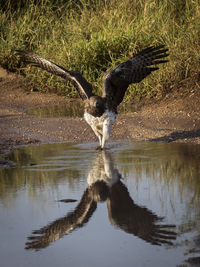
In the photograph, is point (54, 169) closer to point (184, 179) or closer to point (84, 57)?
point (184, 179)

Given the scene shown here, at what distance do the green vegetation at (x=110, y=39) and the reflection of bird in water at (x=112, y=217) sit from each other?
4383mm

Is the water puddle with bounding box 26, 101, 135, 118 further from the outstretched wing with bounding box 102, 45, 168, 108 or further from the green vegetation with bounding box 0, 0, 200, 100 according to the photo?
the outstretched wing with bounding box 102, 45, 168, 108

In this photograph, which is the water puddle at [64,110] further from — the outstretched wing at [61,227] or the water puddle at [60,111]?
the outstretched wing at [61,227]

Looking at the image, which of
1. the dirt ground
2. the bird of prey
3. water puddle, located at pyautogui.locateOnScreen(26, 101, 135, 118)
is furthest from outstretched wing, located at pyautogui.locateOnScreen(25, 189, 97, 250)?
water puddle, located at pyautogui.locateOnScreen(26, 101, 135, 118)

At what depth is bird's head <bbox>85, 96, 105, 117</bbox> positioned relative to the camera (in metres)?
6.61

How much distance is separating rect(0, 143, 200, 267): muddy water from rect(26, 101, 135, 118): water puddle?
2.59m

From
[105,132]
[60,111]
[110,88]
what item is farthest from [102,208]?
[60,111]

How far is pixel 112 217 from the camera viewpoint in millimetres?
3953

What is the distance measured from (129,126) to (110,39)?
298 cm

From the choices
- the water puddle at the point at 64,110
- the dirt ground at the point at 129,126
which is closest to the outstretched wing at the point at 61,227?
the dirt ground at the point at 129,126

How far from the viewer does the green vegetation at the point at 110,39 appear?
9133 millimetres

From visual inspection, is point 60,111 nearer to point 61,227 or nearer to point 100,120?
point 100,120

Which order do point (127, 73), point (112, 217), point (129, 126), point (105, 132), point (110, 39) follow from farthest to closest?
point (110, 39), point (129, 126), point (127, 73), point (105, 132), point (112, 217)

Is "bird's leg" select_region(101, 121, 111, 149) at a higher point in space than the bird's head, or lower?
lower
